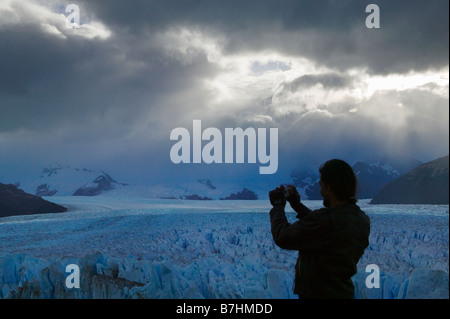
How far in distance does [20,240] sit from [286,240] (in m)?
4.63

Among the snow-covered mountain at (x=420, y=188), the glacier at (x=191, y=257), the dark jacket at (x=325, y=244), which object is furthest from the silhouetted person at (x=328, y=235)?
the snow-covered mountain at (x=420, y=188)

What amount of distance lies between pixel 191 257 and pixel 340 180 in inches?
115

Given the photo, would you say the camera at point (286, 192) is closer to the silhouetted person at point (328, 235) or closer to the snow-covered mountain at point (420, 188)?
the silhouetted person at point (328, 235)

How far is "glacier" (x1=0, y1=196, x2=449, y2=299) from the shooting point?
351 cm

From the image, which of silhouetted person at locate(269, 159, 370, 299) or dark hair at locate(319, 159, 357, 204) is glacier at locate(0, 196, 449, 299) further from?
dark hair at locate(319, 159, 357, 204)

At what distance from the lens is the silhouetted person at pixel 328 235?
175 cm

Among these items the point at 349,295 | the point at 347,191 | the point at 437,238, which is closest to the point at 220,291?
the point at 349,295

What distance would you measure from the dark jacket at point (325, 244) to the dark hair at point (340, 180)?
0.20ft

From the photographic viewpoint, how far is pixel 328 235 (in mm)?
1754

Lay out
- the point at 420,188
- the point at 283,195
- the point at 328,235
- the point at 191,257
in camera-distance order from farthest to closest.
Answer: the point at 420,188
the point at 191,257
the point at 283,195
the point at 328,235

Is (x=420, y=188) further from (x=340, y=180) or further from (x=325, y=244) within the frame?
(x=325, y=244)

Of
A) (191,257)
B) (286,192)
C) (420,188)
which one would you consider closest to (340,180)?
(286,192)

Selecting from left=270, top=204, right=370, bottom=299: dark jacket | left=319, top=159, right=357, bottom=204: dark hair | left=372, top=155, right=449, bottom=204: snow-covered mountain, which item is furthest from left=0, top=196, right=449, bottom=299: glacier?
left=319, top=159, right=357, bottom=204: dark hair

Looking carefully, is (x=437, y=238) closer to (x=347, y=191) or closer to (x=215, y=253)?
(x=215, y=253)
